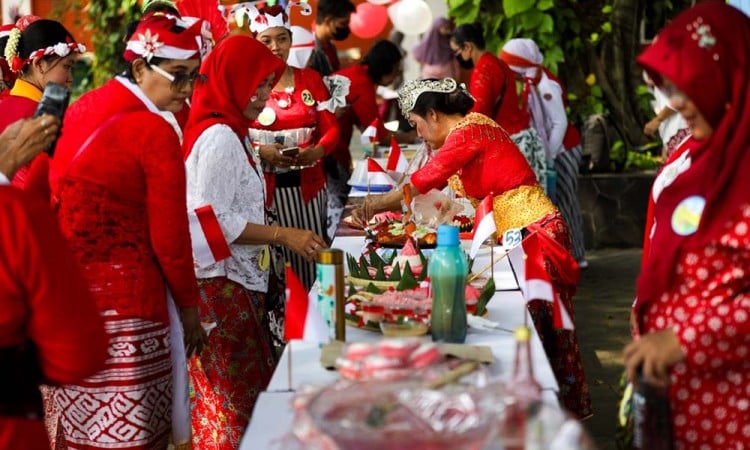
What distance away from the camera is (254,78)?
12.2 ft

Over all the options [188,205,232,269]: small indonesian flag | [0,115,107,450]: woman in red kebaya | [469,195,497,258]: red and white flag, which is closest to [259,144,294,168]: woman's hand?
[188,205,232,269]: small indonesian flag

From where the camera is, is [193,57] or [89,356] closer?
[89,356]

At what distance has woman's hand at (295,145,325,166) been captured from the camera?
209 inches

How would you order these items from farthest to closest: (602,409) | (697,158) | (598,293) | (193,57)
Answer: (598,293) < (602,409) < (193,57) < (697,158)

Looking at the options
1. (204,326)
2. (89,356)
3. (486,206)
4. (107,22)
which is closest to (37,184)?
(89,356)

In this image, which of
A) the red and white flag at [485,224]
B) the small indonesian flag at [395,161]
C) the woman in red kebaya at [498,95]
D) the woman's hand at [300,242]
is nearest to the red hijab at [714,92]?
the red and white flag at [485,224]

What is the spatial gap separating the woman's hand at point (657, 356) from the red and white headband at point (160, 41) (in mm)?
1560

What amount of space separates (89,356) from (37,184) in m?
0.66

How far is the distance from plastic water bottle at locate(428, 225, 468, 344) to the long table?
2.6 inches

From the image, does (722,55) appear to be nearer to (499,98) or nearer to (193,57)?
(193,57)

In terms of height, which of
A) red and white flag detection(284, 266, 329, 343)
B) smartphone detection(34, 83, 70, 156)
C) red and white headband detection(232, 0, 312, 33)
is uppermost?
red and white headband detection(232, 0, 312, 33)

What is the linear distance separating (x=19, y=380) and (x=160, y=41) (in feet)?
4.16

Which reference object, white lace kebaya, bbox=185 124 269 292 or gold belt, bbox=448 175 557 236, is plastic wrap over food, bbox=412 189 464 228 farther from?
white lace kebaya, bbox=185 124 269 292

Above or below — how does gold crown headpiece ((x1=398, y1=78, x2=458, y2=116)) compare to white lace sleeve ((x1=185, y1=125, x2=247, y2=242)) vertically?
above
